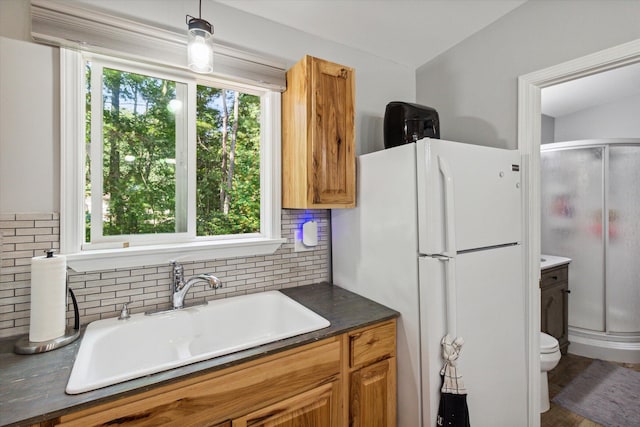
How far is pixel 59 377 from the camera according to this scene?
95 cm

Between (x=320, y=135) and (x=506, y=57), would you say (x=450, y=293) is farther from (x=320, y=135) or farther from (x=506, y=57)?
(x=506, y=57)

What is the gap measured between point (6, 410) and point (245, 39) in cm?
179

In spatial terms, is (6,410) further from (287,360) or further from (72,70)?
(72,70)

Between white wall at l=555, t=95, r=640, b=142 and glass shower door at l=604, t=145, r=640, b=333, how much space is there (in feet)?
1.75

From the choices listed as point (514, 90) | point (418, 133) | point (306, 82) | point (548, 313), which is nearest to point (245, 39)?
point (306, 82)

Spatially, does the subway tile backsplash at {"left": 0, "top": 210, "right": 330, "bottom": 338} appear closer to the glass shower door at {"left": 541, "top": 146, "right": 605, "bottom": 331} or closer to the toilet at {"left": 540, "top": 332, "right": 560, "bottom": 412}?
the toilet at {"left": 540, "top": 332, "right": 560, "bottom": 412}

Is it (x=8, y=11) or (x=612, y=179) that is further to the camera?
(x=612, y=179)

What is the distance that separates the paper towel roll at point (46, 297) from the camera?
111cm

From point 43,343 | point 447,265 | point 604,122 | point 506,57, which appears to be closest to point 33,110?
point 43,343

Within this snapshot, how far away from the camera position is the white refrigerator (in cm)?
136

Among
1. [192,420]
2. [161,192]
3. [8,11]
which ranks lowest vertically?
[192,420]

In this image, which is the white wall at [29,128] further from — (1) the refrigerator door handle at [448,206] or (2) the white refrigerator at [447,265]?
(1) the refrigerator door handle at [448,206]

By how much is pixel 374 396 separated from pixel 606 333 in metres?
2.70

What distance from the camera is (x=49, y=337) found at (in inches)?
44.7
